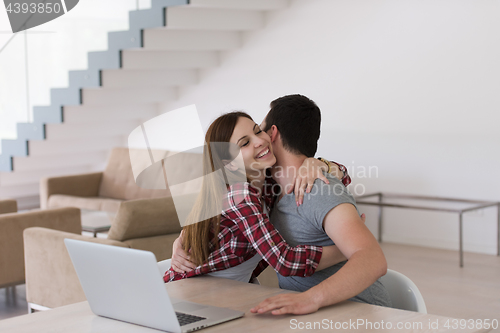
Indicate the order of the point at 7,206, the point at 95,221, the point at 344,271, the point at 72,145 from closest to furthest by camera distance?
the point at 344,271 < the point at 95,221 < the point at 7,206 < the point at 72,145

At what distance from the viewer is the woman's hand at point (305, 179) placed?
1595 millimetres

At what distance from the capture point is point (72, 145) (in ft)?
21.6

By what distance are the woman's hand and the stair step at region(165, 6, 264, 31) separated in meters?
3.46

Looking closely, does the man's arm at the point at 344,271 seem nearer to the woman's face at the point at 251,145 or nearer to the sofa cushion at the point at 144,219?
the woman's face at the point at 251,145

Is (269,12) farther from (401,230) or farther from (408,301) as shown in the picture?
(408,301)

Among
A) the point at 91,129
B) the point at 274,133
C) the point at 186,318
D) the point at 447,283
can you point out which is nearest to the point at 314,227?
the point at 274,133

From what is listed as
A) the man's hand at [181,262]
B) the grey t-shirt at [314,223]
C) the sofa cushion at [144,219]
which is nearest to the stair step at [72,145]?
the sofa cushion at [144,219]

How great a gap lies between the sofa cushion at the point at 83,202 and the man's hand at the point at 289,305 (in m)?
4.14

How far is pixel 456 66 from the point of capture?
15.3 feet

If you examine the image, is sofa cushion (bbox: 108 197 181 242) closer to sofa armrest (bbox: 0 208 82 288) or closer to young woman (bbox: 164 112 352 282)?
sofa armrest (bbox: 0 208 82 288)

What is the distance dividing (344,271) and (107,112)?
5.20 meters

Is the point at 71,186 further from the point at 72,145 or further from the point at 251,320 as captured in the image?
the point at 251,320

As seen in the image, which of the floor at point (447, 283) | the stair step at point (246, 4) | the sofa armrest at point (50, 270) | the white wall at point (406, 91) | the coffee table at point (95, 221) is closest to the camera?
the sofa armrest at point (50, 270)

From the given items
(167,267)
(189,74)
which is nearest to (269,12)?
(189,74)
